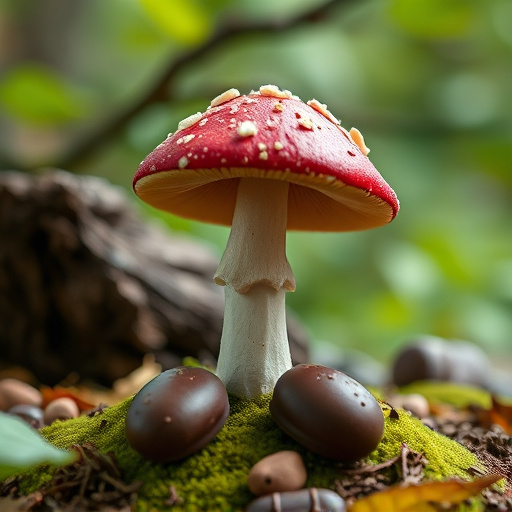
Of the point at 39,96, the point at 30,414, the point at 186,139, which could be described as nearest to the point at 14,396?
the point at 30,414

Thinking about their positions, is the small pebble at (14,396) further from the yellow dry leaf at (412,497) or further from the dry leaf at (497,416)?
the dry leaf at (497,416)

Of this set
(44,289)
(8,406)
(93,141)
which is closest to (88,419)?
(8,406)

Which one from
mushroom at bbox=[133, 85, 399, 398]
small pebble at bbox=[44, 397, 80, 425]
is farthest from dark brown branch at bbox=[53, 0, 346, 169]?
small pebble at bbox=[44, 397, 80, 425]

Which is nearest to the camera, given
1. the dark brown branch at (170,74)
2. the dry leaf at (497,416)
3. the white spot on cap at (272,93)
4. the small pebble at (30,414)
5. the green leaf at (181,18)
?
the white spot on cap at (272,93)

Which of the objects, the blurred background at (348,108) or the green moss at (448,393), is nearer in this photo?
the green moss at (448,393)

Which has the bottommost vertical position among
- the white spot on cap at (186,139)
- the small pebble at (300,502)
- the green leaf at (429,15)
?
the small pebble at (300,502)

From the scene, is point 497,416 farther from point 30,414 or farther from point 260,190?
point 30,414

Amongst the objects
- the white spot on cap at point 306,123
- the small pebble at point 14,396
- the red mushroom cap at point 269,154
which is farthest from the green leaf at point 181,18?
the white spot on cap at point 306,123

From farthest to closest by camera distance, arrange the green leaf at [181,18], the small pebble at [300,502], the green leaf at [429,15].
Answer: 1. the green leaf at [429,15]
2. the green leaf at [181,18]
3. the small pebble at [300,502]
